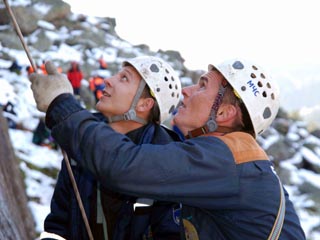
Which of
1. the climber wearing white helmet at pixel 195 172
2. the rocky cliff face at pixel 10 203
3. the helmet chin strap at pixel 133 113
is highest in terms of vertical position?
the climber wearing white helmet at pixel 195 172

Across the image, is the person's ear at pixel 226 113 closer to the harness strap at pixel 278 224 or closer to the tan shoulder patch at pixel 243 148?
the tan shoulder patch at pixel 243 148

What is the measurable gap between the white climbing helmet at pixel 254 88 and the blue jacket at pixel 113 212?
981 millimetres

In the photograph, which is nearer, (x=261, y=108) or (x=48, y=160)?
(x=261, y=108)

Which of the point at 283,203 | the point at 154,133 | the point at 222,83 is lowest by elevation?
the point at 154,133

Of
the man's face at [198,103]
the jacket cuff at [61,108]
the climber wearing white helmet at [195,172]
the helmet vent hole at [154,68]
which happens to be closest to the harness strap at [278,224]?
the climber wearing white helmet at [195,172]

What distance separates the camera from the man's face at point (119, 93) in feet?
12.6

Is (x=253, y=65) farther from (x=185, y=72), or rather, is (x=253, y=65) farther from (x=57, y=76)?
(x=185, y=72)

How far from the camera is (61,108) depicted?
8.36 ft

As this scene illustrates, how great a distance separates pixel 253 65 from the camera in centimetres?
304

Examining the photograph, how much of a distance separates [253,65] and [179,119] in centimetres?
68

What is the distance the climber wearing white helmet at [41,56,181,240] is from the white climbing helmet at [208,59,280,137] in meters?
0.98

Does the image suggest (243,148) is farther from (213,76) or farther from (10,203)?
(10,203)

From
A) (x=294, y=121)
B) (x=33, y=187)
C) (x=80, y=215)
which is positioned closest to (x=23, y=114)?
(x=33, y=187)

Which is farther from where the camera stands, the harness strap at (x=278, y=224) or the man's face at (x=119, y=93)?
the man's face at (x=119, y=93)
